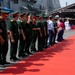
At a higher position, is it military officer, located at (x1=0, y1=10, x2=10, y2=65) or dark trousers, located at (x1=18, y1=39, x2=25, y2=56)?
military officer, located at (x1=0, y1=10, x2=10, y2=65)

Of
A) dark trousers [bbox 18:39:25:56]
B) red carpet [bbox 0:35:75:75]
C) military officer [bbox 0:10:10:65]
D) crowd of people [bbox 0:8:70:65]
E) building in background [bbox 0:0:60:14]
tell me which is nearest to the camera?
red carpet [bbox 0:35:75:75]

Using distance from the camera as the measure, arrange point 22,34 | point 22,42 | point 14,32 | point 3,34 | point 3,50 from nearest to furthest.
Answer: point 3,34 → point 3,50 → point 14,32 → point 22,34 → point 22,42

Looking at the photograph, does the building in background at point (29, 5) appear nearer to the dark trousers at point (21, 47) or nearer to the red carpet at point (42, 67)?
the dark trousers at point (21, 47)

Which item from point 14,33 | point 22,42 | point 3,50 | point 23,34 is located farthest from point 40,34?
point 3,50

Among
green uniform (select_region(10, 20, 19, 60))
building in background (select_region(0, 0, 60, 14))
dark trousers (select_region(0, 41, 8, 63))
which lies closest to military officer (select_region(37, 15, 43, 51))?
green uniform (select_region(10, 20, 19, 60))

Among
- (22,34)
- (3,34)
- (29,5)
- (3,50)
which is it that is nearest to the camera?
(3,34)

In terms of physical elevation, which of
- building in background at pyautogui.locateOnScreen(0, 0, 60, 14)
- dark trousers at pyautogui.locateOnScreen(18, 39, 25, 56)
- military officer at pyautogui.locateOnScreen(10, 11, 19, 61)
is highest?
building in background at pyautogui.locateOnScreen(0, 0, 60, 14)

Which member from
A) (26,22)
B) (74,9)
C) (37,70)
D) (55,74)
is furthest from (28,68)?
(74,9)

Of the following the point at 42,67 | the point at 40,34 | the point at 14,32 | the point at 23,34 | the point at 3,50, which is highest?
the point at 14,32

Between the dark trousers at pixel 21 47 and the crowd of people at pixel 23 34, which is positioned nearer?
the crowd of people at pixel 23 34

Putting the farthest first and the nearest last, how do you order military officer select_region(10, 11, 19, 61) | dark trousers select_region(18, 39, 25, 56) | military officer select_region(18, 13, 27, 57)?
1. dark trousers select_region(18, 39, 25, 56)
2. military officer select_region(18, 13, 27, 57)
3. military officer select_region(10, 11, 19, 61)

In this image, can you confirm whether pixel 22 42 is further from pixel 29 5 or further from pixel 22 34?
pixel 29 5

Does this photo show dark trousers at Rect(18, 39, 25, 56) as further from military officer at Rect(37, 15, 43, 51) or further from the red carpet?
military officer at Rect(37, 15, 43, 51)

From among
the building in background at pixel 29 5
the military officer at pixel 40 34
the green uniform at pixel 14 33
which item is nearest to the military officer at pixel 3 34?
the green uniform at pixel 14 33
